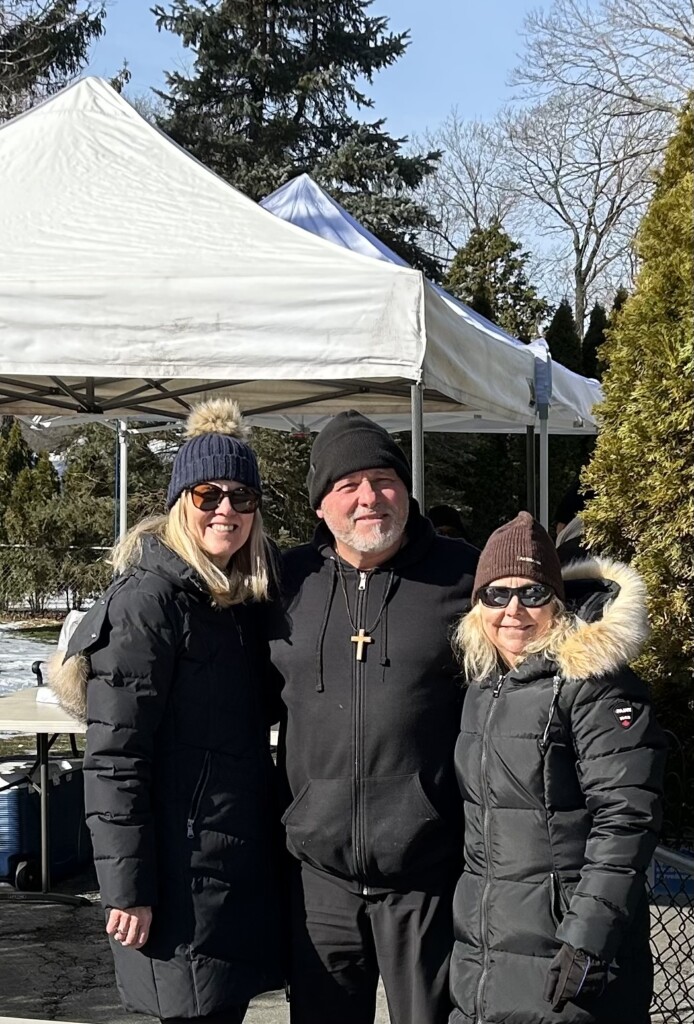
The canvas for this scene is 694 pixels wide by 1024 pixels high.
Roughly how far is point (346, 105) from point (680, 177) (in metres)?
17.8

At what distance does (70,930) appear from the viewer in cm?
464

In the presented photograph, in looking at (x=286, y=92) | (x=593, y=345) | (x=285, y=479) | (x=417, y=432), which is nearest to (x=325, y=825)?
(x=417, y=432)

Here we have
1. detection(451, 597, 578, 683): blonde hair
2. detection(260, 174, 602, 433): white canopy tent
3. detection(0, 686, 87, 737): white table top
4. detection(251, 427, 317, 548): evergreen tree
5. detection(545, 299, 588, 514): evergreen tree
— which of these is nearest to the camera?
detection(451, 597, 578, 683): blonde hair

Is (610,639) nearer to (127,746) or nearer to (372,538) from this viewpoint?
(372,538)

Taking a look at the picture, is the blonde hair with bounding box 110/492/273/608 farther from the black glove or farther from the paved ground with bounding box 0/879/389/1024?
the paved ground with bounding box 0/879/389/1024

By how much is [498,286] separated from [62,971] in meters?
13.5

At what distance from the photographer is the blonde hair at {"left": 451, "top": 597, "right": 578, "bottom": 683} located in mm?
2174

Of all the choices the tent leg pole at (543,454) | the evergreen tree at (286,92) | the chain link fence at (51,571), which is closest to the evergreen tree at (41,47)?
the evergreen tree at (286,92)

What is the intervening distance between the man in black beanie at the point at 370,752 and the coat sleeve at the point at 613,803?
0.37m

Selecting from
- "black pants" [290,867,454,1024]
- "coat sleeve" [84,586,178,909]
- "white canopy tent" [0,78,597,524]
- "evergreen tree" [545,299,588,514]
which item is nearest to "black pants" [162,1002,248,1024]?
"black pants" [290,867,454,1024]

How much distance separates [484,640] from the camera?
2229mm

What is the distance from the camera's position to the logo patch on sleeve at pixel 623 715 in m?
2.03

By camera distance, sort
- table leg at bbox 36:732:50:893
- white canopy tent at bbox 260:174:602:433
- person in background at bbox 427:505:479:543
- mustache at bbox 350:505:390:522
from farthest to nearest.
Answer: person in background at bbox 427:505:479:543, white canopy tent at bbox 260:174:602:433, table leg at bbox 36:732:50:893, mustache at bbox 350:505:390:522

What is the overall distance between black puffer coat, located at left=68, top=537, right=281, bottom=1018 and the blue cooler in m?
2.95
